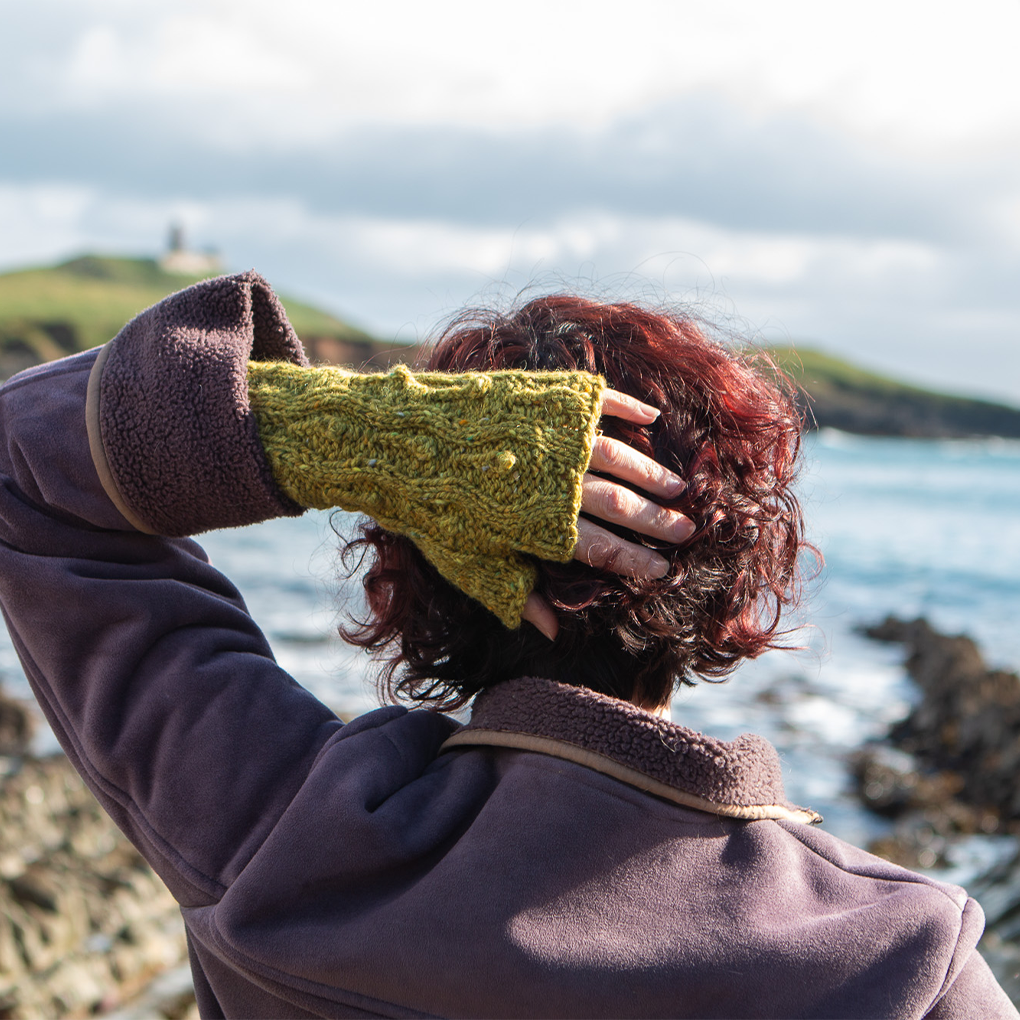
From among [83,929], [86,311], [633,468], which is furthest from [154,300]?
[633,468]

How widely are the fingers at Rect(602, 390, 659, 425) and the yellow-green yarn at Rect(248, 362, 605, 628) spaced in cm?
3

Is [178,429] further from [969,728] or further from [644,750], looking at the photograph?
[969,728]

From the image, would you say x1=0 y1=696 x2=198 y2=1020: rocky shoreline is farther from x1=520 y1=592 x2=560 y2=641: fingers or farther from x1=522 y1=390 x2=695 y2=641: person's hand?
x1=522 y1=390 x2=695 y2=641: person's hand

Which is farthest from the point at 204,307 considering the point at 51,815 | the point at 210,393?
the point at 51,815

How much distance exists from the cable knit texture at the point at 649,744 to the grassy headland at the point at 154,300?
2355 inches

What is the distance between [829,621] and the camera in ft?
63.4

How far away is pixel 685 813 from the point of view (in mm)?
1284

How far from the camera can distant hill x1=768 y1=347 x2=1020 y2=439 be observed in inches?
3782

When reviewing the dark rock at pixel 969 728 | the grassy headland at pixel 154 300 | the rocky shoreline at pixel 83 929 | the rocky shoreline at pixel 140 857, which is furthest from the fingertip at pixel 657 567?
the grassy headland at pixel 154 300

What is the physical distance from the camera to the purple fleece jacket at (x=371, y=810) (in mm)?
1202

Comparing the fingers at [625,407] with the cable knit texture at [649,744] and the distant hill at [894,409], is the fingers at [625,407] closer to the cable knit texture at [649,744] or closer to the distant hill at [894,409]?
the cable knit texture at [649,744]

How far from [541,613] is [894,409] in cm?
10624

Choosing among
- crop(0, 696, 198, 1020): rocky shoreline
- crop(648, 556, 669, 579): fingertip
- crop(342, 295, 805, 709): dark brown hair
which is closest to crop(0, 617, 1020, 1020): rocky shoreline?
crop(0, 696, 198, 1020): rocky shoreline

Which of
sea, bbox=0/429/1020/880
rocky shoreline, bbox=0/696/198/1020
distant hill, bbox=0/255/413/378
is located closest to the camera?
rocky shoreline, bbox=0/696/198/1020
